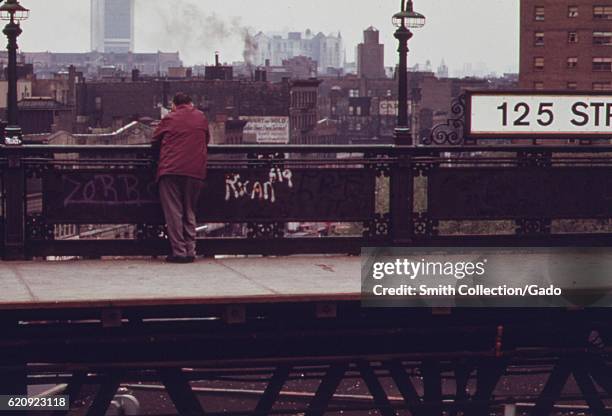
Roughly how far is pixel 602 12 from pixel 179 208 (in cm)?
13561

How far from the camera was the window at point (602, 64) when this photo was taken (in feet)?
476

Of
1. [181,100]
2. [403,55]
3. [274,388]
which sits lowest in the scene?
[274,388]

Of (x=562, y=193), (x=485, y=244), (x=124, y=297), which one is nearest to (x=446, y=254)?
(x=485, y=244)

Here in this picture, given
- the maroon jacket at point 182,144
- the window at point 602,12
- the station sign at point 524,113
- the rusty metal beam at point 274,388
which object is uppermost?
the window at point 602,12

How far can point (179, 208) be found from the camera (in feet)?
46.8

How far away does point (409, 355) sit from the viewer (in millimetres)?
13008

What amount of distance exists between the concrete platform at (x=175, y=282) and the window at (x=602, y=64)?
440ft

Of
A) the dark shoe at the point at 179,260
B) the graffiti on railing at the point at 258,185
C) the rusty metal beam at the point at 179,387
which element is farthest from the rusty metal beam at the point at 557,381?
the dark shoe at the point at 179,260

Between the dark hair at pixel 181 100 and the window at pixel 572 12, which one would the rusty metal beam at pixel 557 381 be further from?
the window at pixel 572 12

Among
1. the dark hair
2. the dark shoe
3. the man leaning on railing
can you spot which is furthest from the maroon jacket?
the dark shoe

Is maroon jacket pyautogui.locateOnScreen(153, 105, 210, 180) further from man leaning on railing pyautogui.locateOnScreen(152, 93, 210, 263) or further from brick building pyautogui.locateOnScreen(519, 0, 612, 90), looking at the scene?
brick building pyautogui.locateOnScreen(519, 0, 612, 90)

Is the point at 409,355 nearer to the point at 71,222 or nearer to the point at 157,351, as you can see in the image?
the point at 157,351

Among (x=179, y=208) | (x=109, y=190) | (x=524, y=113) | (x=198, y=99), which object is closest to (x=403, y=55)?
(x=524, y=113)

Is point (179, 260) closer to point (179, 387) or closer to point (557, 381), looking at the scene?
point (179, 387)
